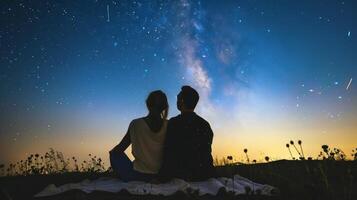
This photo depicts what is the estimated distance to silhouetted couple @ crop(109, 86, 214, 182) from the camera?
884 centimetres

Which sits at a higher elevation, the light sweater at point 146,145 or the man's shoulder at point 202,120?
the man's shoulder at point 202,120

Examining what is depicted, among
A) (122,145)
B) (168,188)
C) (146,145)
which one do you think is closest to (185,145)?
(146,145)

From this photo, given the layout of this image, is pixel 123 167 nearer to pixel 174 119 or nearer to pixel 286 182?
pixel 174 119

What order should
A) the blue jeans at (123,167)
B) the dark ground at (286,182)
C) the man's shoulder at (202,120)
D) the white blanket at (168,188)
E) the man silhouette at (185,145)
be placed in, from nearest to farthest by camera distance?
the dark ground at (286,182) → the white blanket at (168,188) → the man silhouette at (185,145) → the man's shoulder at (202,120) → the blue jeans at (123,167)

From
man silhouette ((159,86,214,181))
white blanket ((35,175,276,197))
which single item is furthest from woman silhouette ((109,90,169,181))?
white blanket ((35,175,276,197))

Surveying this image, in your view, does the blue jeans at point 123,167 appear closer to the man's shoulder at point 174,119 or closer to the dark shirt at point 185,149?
the dark shirt at point 185,149

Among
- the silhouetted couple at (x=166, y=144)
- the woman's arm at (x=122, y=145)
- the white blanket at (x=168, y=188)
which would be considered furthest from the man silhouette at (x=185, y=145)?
the woman's arm at (x=122, y=145)

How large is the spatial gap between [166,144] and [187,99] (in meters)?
1.10

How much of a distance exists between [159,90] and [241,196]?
9.76 ft

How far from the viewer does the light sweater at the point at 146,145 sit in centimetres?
897

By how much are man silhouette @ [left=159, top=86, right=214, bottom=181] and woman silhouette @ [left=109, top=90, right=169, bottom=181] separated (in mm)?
221

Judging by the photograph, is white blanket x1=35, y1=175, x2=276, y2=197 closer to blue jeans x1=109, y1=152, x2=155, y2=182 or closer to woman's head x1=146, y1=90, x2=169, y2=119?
blue jeans x1=109, y1=152, x2=155, y2=182

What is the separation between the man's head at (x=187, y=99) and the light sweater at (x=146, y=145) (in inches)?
24.8

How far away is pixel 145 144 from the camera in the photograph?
904 centimetres
